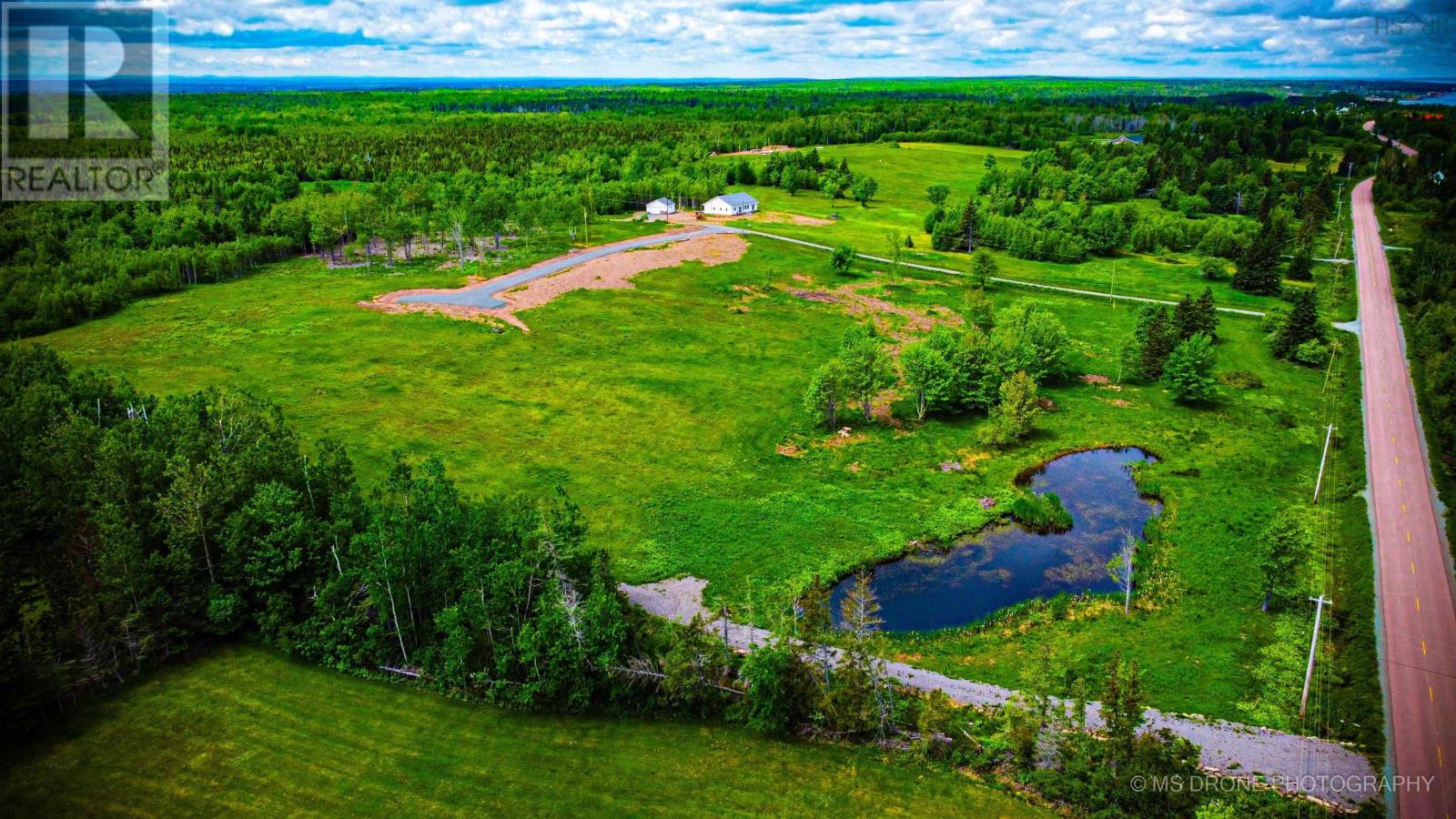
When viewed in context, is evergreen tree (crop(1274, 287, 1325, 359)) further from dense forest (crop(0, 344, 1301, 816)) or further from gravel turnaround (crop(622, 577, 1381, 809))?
dense forest (crop(0, 344, 1301, 816))

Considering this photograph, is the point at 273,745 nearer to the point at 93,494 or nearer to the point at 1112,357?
the point at 93,494

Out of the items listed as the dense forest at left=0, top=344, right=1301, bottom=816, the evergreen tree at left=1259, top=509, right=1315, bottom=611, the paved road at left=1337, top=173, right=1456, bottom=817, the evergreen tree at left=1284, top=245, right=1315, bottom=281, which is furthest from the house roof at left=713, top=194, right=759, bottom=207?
the evergreen tree at left=1259, top=509, right=1315, bottom=611

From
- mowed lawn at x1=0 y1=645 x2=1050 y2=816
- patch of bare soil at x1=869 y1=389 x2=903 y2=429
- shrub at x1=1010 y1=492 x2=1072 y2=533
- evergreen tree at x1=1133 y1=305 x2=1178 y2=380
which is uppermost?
evergreen tree at x1=1133 y1=305 x2=1178 y2=380

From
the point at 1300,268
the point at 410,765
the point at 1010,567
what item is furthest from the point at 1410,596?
the point at 1300,268

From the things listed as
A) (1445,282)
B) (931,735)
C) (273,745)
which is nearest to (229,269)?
(273,745)

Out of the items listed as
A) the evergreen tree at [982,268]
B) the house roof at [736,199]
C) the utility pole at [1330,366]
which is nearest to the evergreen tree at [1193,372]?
the utility pole at [1330,366]

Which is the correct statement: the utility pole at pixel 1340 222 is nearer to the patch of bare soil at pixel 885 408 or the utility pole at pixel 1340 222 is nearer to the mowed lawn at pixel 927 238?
the mowed lawn at pixel 927 238
